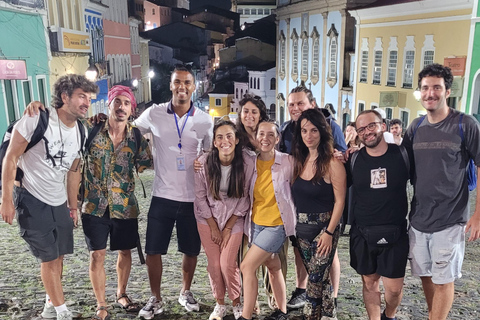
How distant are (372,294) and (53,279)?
2.74m

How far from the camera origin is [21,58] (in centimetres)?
1412

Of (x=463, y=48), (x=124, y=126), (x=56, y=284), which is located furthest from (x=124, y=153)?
(x=463, y=48)

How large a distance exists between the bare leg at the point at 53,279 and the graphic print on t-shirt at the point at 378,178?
2.75 metres

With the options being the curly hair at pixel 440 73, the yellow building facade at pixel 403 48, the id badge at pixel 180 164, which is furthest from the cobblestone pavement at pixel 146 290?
the yellow building facade at pixel 403 48

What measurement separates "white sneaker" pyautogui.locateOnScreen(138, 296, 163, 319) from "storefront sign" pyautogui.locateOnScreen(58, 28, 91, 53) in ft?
51.6

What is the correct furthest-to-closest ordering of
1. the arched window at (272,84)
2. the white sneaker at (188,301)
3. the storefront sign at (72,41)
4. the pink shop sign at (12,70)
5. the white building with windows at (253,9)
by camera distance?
the white building with windows at (253,9) → the arched window at (272,84) → the storefront sign at (72,41) → the pink shop sign at (12,70) → the white sneaker at (188,301)

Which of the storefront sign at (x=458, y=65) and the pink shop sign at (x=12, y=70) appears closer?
the pink shop sign at (x=12, y=70)

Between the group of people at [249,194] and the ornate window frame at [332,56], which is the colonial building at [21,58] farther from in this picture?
the ornate window frame at [332,56]

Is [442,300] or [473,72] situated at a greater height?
[473,72]

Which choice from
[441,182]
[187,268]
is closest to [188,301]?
[187,268]

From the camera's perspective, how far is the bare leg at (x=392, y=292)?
3588mm

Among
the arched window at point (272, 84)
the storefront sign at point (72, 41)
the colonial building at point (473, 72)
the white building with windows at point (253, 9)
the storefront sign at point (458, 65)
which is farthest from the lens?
the white building with windows at point (253, 9)

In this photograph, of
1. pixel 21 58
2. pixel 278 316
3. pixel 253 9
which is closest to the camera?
pixel 278 316

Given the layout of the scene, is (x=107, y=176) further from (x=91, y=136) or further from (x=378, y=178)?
(x=378, y=178)
